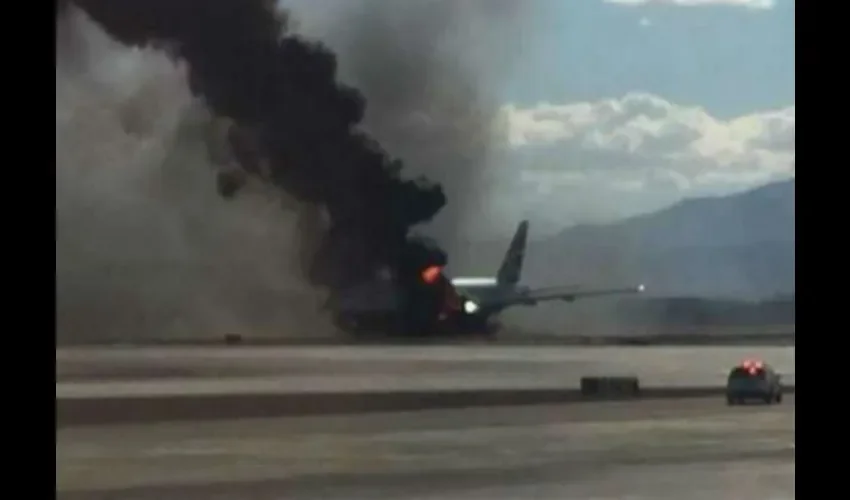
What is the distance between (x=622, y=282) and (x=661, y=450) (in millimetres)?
403

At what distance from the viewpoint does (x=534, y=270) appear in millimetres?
2475

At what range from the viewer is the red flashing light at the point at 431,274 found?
97.6 inches

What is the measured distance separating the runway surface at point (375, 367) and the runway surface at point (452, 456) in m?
0.08

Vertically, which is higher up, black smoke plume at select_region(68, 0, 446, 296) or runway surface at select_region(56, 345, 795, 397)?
black smoke plume at select_region(68, 0, 446, 296)

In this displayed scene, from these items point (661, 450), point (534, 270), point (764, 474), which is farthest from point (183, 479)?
point (764, 474)

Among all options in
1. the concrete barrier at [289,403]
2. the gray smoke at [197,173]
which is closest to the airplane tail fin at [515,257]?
the gray smoke at [197,173]

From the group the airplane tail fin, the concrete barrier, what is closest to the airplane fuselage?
the airplane tail fin

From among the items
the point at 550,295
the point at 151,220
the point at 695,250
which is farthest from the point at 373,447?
the point at 695,250

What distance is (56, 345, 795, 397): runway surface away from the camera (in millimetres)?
2406

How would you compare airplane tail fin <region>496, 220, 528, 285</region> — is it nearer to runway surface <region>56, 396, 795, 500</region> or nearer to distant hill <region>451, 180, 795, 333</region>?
distant hill <region>451, 180, 795, 333</region>

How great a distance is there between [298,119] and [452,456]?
860 mm

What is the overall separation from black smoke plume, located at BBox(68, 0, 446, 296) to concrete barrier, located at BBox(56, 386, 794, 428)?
0.93 feet

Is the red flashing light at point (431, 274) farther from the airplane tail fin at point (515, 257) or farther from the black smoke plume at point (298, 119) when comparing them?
the airplane tail fin at point (515, 257)

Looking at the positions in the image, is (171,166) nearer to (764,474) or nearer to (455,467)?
(455,467)
